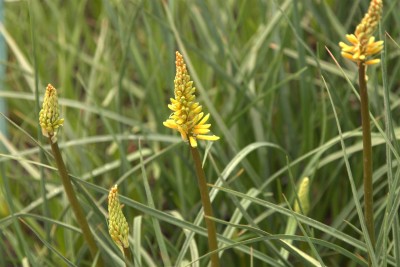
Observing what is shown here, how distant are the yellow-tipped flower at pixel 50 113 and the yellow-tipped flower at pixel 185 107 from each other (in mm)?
192

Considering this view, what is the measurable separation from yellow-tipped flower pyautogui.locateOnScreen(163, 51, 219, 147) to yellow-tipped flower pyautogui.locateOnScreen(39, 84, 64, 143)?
0.63 ft

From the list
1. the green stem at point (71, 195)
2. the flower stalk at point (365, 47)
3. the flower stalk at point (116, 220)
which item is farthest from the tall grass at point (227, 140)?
the flower stalk at point (365, 47)

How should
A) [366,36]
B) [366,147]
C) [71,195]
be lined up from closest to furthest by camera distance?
[366,36], [366,147], [71,195]

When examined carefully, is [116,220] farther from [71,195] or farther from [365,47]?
[365,47]

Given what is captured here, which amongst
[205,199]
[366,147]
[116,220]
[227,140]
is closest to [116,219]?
[116,220]

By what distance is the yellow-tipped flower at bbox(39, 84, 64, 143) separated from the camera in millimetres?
1223

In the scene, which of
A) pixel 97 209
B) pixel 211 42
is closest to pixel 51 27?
pixel 211 42

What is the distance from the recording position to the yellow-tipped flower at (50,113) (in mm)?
1223

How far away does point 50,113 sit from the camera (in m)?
1.24

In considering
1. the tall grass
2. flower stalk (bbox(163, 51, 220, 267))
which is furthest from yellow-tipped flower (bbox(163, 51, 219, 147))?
the tall grass

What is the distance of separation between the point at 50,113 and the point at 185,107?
238 millimetres

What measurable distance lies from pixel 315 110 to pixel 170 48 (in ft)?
1.56

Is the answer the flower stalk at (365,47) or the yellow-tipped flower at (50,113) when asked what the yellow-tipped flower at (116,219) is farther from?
the flower stalk at (365,47)

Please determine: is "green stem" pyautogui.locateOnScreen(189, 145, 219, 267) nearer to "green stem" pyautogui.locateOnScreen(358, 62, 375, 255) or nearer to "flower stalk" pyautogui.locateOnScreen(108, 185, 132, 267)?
"flower stalk" pyautogui.locateOnScreen(108, 185, 132, 267)
